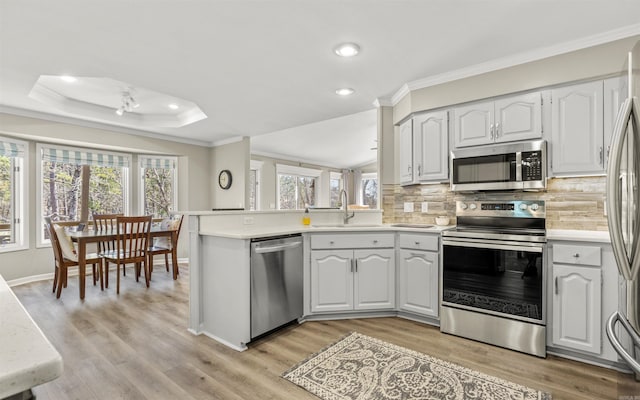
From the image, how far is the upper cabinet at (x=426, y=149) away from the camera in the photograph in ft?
10.4

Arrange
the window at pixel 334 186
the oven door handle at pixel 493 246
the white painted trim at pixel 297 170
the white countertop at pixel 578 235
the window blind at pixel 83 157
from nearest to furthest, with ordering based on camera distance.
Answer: the white countertop at pixel 578 235
the oven door handle at pixel 493 246
the window blind at pixel 83 157
the white painted trim at pixel 297 170
the window at pixel 334 186

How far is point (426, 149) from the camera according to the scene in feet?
10.7

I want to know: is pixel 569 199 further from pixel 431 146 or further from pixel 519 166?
pixel 431 146

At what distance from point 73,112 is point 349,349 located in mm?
4701

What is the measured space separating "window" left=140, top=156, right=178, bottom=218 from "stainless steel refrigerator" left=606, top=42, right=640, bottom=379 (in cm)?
594

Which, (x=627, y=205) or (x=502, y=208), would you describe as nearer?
(x=627, y=205)

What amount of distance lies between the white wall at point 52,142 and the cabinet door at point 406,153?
13.9ft

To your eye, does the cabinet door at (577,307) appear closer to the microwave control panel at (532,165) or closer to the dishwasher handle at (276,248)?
the microwave control panel at (532,165)

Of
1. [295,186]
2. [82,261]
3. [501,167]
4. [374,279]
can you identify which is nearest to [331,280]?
[374,279]

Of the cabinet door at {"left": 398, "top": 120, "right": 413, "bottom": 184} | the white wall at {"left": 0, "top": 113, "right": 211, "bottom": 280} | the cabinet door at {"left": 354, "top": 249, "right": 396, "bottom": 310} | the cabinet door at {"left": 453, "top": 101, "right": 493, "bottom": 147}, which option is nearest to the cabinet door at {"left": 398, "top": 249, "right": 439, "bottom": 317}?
the cabinet door at {"left": 354, "top": 249, "right": 396, "bottom": 310}

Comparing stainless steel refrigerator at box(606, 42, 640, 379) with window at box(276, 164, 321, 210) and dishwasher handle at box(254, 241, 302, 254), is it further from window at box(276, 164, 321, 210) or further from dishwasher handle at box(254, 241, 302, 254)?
window at box(276, 164, 321, 210)

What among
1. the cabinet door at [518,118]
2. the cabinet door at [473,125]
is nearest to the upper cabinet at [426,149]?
the cabinet door at [473,125]

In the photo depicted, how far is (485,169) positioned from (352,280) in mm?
1589

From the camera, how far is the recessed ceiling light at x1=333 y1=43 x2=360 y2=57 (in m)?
2.62
